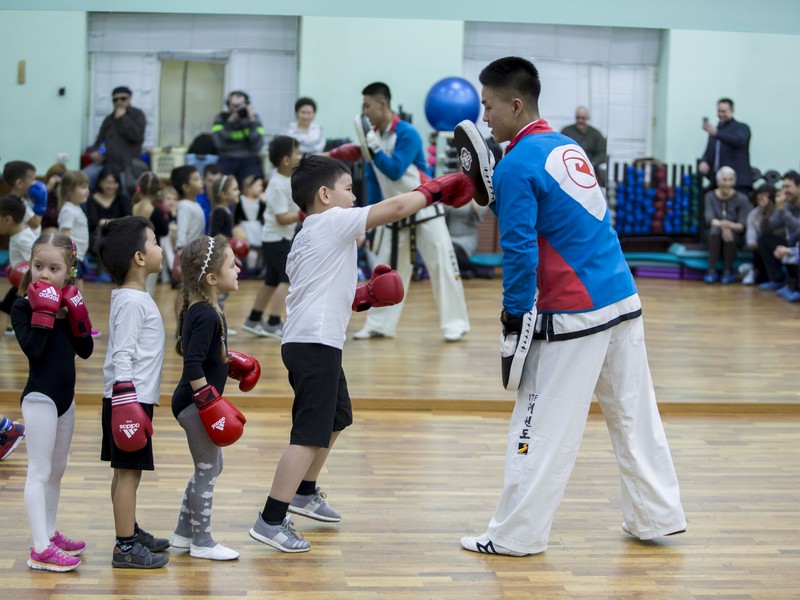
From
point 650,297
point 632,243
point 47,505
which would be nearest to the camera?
point 47,505

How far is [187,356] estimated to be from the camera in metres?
3.44

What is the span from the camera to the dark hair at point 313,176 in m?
3.70

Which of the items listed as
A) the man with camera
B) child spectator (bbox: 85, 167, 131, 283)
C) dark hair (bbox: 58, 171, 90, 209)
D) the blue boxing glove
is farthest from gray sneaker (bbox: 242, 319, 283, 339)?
the man with camera

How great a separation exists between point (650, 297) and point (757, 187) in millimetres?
2293

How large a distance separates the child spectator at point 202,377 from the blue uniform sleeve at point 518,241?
2.93 ft

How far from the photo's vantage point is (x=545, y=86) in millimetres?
10812

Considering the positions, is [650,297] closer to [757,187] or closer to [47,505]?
[757,187]

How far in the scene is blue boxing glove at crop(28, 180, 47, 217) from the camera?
733 centimetres

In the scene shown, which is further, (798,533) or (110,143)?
(110,143)

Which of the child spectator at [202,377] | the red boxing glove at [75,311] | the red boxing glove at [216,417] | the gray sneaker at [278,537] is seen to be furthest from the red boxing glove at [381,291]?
the red boxing glove at [75,311]

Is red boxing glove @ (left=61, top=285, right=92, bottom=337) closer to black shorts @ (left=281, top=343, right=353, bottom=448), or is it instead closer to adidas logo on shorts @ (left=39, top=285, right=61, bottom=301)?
adidas logo on shorts @ (left=39, top=285, right=61, bottom=301)

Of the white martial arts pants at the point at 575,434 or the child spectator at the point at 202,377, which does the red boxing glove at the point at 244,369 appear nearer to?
the child spectator at the point at 202,377

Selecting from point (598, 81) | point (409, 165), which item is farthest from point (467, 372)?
point (598, 81)

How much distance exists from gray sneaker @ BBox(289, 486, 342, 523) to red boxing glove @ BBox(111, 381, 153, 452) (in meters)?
0.85
